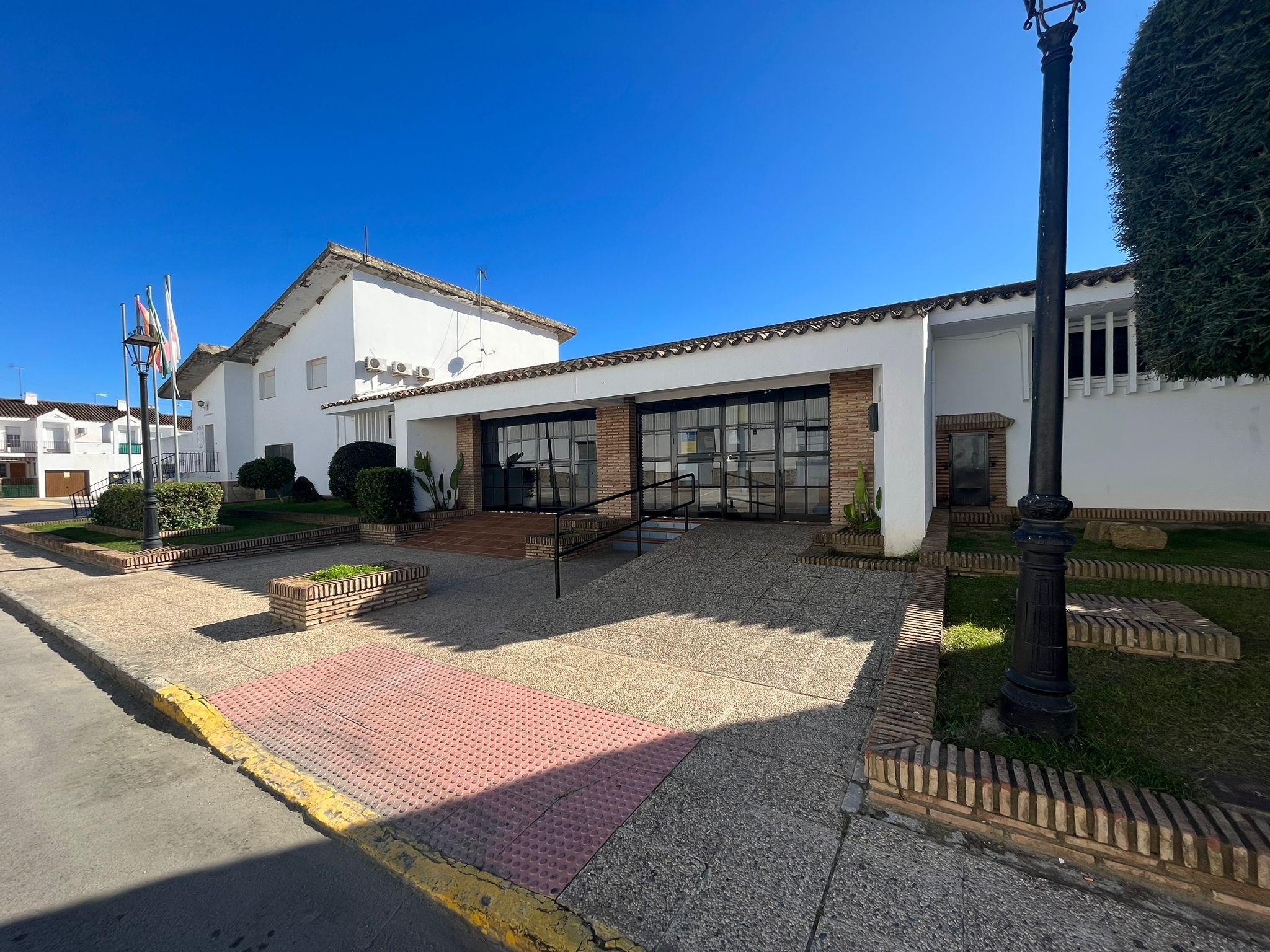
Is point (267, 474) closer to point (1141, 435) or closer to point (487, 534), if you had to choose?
point (487, 534)

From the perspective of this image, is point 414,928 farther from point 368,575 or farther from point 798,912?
point 368,575

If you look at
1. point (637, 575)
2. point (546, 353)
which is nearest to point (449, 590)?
point (637, 575)

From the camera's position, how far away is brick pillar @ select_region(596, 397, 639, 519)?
10.7 metres

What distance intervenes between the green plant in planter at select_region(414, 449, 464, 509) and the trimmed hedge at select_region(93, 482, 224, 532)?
445cm

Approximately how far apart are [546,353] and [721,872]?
2421cm

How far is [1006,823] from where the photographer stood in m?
2.37

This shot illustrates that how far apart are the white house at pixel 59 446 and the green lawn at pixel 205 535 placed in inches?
1045

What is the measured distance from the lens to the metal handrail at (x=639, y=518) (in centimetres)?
716

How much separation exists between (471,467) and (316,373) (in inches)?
408

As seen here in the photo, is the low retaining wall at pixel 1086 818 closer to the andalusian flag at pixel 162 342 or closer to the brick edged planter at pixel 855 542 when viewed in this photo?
the brick edged planter at pixel 855 542

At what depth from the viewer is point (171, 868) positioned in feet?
8.15

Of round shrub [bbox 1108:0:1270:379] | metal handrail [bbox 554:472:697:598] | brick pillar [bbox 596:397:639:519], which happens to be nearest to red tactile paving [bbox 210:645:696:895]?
metal handrail [bbox 554:472:697:598]

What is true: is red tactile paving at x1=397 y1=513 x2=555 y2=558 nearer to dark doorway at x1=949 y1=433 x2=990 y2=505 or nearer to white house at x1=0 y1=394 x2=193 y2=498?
dark doorway at x1=949 y1=433 x2=990 y2=505

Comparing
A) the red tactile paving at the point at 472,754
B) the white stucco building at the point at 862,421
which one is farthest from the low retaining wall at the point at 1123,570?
the red tactile paving at the point at 472,754
